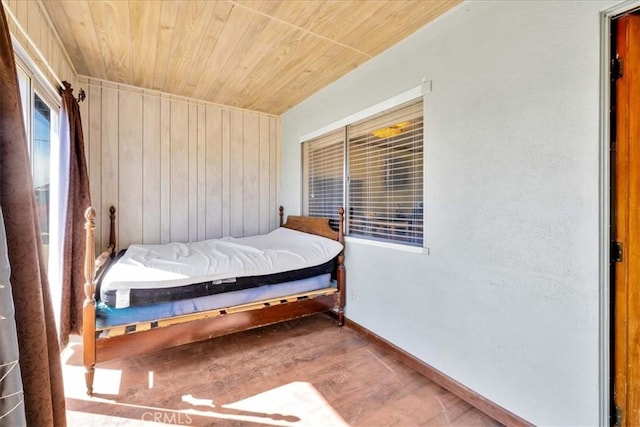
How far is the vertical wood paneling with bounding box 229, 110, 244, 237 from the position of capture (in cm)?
389

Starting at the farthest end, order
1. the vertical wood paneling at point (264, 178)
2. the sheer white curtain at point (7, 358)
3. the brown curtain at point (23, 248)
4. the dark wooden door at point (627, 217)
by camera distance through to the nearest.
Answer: the vertical wood paneling at point (264, 178) < the dark wooden door at point (627, 217) < the brown curtain at point (23, 248) < the sheer white curtain at point (7, 358)

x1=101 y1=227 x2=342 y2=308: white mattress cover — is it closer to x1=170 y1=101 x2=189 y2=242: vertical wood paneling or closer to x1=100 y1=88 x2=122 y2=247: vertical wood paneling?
x1=170 y1=101 x2=189 y2=242: vertical wood paneling

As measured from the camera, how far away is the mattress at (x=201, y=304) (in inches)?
75.3

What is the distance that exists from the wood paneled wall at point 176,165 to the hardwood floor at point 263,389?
59.2 inches

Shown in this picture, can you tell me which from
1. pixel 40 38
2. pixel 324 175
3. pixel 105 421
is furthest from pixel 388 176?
pixel 40 38

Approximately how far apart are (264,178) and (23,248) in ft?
10.4

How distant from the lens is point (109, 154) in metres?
3.20

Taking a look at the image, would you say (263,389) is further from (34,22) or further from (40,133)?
(34,22)

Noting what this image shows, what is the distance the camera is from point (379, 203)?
262 centimetres

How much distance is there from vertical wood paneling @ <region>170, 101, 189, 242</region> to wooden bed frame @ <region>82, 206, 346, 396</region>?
698 millimetres

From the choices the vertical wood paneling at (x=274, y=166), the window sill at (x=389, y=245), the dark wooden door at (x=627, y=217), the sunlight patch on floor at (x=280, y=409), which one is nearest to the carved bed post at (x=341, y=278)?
the window sill at (x=389, y=245)

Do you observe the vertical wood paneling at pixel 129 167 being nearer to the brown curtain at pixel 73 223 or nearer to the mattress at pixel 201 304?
the brown curtain at pixel 73 223

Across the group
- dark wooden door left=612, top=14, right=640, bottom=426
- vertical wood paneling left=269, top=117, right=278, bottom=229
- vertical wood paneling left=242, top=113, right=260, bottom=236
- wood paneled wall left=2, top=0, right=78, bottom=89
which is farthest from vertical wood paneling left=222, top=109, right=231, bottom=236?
dark wooden door left=612, top=14, right=640, bottom=426

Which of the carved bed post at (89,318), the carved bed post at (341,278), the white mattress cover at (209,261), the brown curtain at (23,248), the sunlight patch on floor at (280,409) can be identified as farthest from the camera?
the carved bed post at (341,278)
